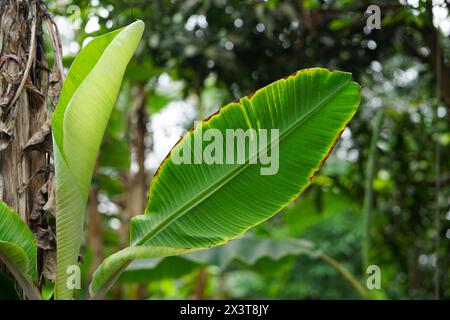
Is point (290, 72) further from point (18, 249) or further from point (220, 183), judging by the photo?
point (18, 249)

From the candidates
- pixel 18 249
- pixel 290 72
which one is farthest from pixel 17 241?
pixel 290 72

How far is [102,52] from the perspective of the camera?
4.79 ft

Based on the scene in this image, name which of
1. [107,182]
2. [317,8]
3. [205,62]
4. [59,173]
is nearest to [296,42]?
[317,8]

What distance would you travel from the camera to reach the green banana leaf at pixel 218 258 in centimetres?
282

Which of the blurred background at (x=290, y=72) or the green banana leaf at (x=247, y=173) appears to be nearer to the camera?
the green banana leaf at (x=247, y=173)

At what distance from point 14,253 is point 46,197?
20cm

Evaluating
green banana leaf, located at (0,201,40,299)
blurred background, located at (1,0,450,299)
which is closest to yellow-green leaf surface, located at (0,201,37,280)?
green banana leaf, located at (0,201,40,299)

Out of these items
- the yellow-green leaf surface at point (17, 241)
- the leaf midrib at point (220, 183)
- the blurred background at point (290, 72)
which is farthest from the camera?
the blurred background at point (290, 72)

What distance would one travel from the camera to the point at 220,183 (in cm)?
143

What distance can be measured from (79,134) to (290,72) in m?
1.85

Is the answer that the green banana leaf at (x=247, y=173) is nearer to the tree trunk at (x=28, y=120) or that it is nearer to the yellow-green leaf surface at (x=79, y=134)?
the yellow-green leaf surface at (x=79, y=134)

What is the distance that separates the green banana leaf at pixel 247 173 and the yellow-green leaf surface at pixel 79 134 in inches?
3.8

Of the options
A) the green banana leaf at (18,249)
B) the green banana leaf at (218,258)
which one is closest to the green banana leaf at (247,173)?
the green banana leaf at (18,249)

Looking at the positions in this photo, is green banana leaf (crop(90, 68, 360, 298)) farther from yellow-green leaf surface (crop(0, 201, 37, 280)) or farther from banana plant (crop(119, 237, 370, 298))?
banana plant (crop(119, 237, 370, 298))
